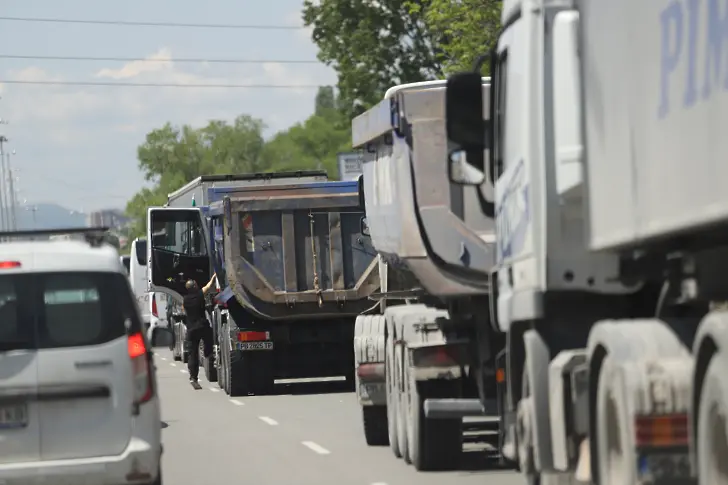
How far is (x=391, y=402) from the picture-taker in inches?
595

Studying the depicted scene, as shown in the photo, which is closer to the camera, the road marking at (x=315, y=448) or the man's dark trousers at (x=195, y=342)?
the road marking at (x=315, y=448)

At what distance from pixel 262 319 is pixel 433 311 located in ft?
34.4

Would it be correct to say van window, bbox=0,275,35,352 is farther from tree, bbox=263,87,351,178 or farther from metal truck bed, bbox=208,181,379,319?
tree, bbox=263,87,351,178

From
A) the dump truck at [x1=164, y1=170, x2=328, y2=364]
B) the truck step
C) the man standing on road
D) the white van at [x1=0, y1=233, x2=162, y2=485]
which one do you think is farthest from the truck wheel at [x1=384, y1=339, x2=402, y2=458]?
the dump truck at [x1=164, y1=170, x2=328, y2=364]

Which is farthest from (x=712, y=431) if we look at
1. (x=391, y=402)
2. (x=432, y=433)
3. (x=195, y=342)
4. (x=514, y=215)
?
(x=195, y=342)

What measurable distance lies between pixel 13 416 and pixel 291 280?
13.9 meters

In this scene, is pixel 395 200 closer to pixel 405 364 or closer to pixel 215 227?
pixel 405 364

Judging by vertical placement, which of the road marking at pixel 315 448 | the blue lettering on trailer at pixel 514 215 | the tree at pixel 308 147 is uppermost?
the tree at pixel 308 147

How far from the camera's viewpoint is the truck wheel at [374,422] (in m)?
16.2

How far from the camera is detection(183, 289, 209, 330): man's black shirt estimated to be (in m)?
26.5

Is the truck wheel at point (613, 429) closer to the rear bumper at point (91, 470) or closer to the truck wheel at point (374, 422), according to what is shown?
the rear bumper at point (91, 470)

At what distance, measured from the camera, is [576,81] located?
27.1 ft

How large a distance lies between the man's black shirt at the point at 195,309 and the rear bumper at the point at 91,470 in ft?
54.9

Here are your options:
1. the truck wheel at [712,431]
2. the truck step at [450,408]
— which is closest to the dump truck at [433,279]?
the truck step at [450,408]
